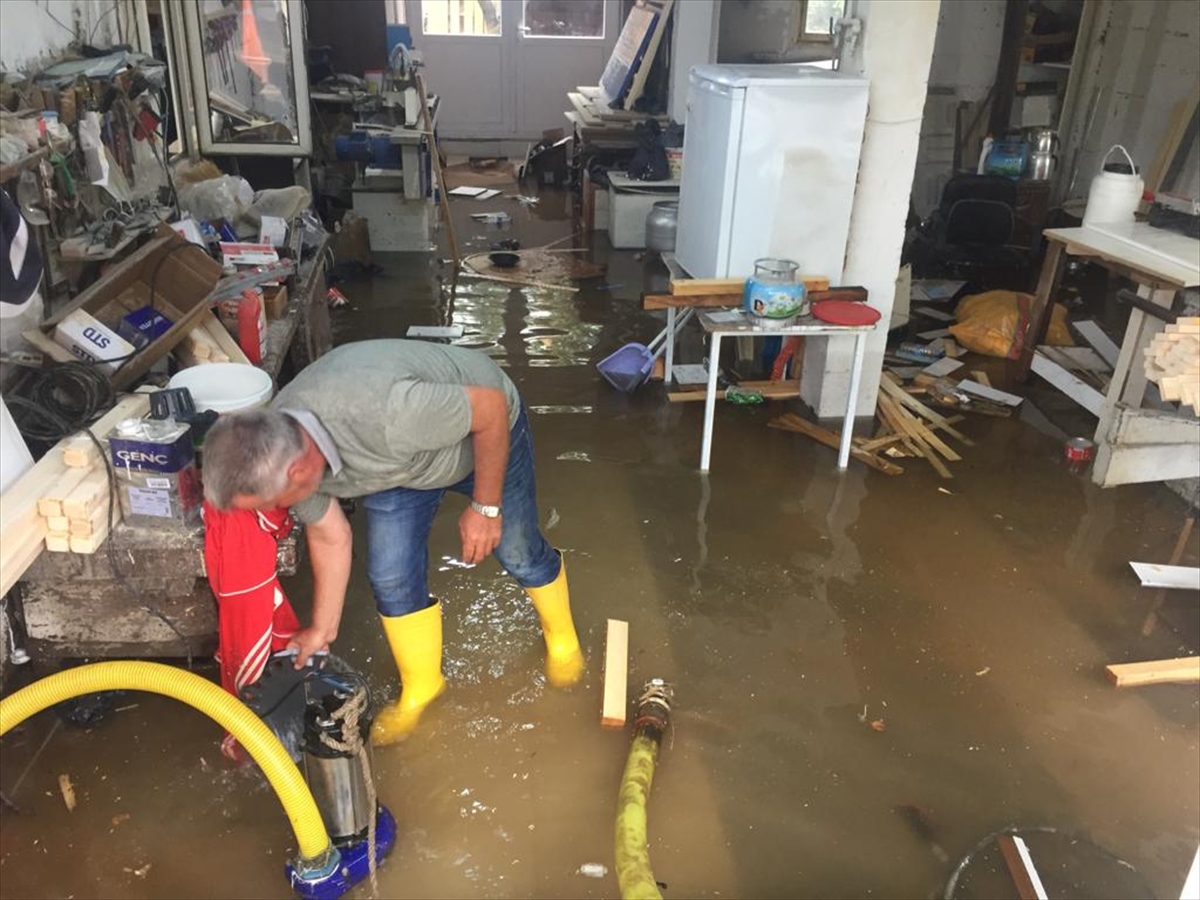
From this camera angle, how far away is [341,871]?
2.28 metres

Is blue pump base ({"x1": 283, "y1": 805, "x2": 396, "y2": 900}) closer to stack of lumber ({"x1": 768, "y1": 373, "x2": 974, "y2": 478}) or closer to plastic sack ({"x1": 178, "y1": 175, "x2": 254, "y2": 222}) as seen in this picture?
stack of lumber ({"x1": 768, "y1": 373, "x2": 974, "y2": 478})

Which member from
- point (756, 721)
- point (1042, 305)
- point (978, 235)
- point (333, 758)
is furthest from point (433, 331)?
point (978, 235)

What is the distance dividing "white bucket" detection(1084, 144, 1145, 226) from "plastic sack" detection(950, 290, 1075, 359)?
934 millimetres

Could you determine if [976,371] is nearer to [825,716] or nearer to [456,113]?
[825,716]

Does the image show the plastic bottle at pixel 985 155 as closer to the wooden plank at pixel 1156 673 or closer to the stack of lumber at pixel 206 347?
the wooden plank at pixel 1156 673

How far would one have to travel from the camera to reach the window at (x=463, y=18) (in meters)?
11.8

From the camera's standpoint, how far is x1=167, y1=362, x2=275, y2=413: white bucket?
2900 millimetres

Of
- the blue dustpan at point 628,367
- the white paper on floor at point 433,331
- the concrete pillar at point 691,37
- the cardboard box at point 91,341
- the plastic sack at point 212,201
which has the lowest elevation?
the white paper on floor at point 433,331

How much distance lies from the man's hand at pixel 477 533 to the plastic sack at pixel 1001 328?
4.23 metres

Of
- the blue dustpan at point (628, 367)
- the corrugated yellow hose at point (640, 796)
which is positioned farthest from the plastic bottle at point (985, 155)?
the corrugated yellow hose at point (640, 796)

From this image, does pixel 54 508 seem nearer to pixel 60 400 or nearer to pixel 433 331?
pixel 60 400

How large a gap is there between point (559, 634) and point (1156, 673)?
1902mm

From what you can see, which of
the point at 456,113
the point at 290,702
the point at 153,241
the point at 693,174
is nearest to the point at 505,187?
the point at 456,113

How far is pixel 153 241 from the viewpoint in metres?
3.57
